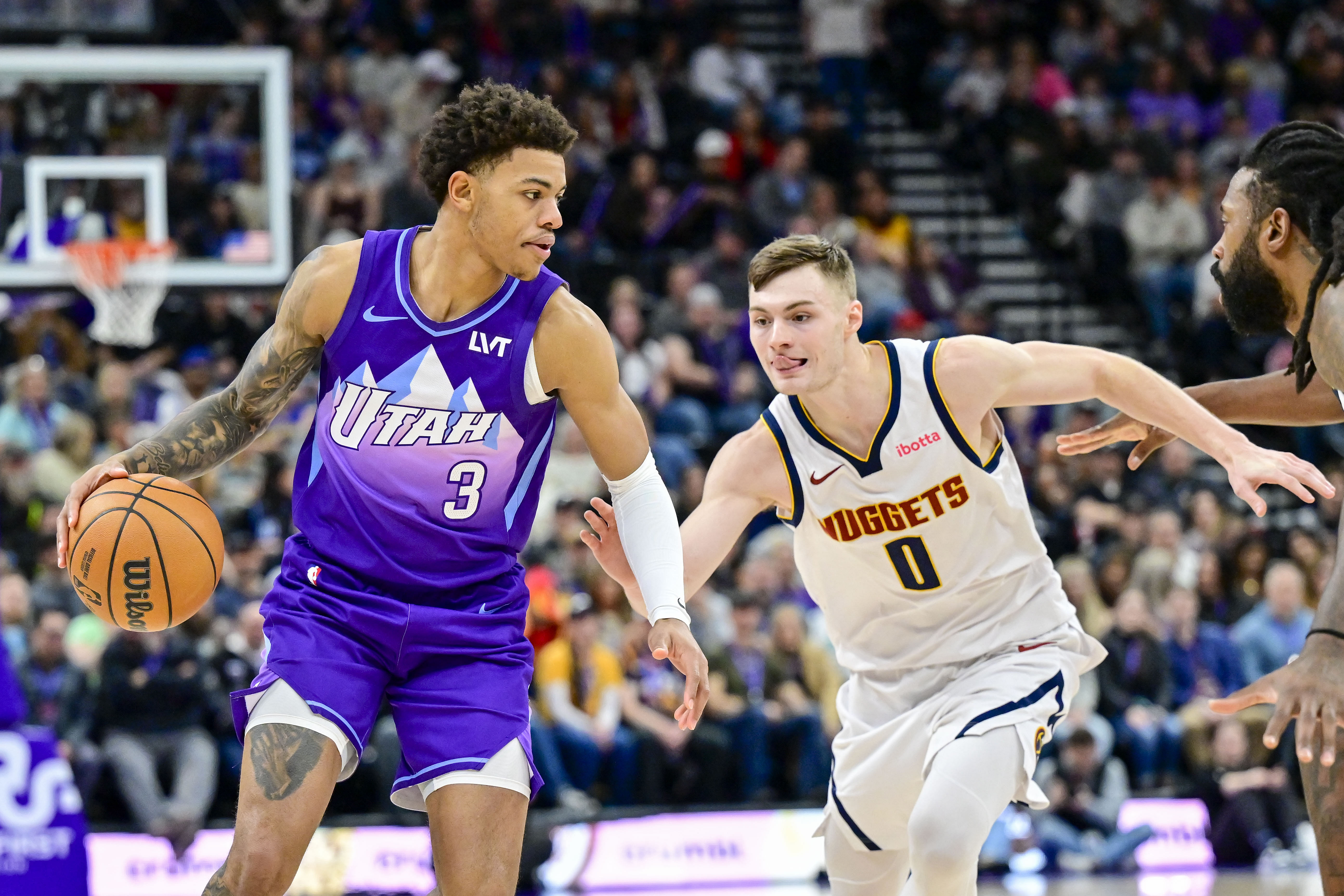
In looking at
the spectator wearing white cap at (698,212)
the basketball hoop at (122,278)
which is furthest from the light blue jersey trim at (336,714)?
the spectator wearing white cap at (698,212)

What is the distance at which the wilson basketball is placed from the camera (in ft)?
13.7

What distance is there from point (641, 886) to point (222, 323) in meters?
5.23

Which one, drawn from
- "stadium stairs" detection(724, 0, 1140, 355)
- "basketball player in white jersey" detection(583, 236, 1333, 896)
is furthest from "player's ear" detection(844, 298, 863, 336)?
"stadium stairs" detection(724, 0, 1140, 355)

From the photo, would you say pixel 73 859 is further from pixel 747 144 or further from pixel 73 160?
pixel 747 144

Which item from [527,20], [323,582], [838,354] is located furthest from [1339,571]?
[527,20]

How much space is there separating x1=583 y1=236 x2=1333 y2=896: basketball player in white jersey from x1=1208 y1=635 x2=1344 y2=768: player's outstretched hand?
1.22 meters

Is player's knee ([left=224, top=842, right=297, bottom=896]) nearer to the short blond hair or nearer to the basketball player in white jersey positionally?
the basketball player in white jersey

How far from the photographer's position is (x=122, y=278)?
34.3 feet

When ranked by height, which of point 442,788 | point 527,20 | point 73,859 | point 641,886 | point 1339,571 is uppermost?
point 527,20

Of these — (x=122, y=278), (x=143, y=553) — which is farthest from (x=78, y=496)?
(x=122, y=278)

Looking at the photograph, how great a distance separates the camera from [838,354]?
4852mm

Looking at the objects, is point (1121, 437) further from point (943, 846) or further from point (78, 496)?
point (78, 496)

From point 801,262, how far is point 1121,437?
3.85ft

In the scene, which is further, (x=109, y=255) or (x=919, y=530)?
(x=109, y=255)
